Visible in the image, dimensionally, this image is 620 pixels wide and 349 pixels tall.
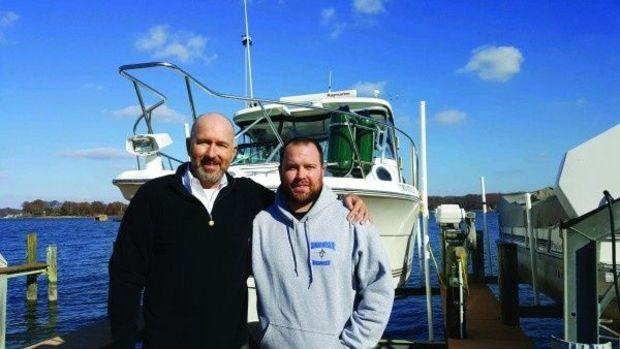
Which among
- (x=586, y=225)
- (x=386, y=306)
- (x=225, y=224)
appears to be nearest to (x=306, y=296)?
(x=386, y=306)

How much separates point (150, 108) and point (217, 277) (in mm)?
5546

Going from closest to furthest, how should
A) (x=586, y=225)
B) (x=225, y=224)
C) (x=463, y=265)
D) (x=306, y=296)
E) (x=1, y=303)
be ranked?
1. (x=306, y=296)
2. (x=225, y=224)
3. (x=586, y=225)
4. (x=463, y=265)
5. (x=1, y=303)

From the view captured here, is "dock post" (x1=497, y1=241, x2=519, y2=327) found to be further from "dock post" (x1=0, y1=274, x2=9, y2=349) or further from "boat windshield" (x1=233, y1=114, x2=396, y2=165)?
"dock post" (x1=0, y1=274, x2=9, y2=349)

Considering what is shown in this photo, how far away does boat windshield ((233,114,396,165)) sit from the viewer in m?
9.94

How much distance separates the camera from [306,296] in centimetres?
262

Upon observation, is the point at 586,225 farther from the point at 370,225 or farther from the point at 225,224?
the point at 225,224

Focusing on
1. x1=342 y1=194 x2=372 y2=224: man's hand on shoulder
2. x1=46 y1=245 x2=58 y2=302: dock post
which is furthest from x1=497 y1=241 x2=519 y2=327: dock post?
x1=46 y1=245 x2=58 y2=302: dock post

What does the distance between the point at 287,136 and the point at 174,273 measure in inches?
303

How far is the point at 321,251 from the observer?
8.63ft

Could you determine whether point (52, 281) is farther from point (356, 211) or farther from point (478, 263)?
point (356, 211)

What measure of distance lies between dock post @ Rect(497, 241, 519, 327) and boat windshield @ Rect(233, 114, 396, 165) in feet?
9.93

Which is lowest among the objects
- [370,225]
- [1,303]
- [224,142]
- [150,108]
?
[1,303]

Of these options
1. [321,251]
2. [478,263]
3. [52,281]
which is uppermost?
[321,251]

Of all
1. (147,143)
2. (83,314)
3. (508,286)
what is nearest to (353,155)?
(508,286)
